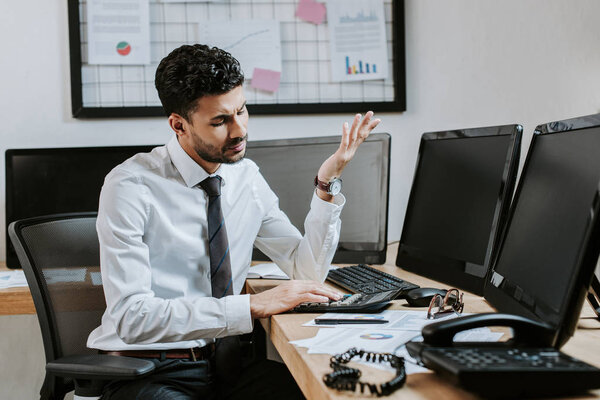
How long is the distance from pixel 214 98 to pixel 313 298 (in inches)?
20.7

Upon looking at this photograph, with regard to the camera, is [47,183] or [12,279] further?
[47,183]

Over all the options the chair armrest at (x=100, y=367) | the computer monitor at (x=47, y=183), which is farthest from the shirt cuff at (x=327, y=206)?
the computer monitor at (x=47, y=183)

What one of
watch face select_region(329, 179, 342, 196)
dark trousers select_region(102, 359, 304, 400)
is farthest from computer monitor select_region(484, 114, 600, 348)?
dark trousers select_region(102, 359, 304, 400)

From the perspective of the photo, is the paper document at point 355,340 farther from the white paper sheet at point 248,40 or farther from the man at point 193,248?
the white paper sheet at point 248,40

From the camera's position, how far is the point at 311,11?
223 cm

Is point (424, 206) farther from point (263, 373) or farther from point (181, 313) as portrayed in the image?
point (181, 313)

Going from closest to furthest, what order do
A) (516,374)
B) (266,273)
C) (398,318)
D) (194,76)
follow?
(516,374) → (398,318) → (194,76) → (266,273)

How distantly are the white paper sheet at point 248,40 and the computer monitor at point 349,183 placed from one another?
335mm

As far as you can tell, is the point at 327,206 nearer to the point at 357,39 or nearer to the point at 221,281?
the point at 221,281

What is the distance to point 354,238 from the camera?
196 centimetres

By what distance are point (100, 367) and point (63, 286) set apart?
34cm

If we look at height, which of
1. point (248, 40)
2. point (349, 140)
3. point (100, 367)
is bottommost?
point (100, 367)

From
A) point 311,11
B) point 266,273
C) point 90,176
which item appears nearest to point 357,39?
point 311,11

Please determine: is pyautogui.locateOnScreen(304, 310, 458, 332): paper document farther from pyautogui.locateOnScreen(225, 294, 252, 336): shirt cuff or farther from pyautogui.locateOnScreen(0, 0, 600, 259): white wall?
pyautogui.locateOnScreen(0, 0, 600, 259): white wall
